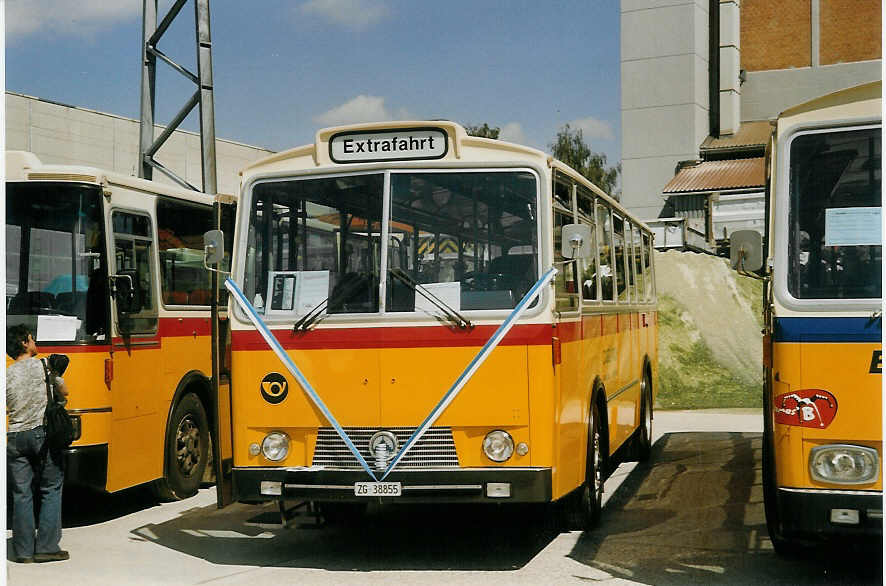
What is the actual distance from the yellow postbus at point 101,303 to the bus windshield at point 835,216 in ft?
18.5

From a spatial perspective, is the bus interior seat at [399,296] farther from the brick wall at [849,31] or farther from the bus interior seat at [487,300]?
the brick wall at [849,31]

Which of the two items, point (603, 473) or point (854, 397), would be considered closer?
point (854, 397)

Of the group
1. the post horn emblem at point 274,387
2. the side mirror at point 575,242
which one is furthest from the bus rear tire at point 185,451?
the side mirror at point 575,242

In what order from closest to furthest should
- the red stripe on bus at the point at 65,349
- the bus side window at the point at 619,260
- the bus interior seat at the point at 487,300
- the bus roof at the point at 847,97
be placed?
1. the bus roof at the point at 847,97
2. the bus interior seat at the point at 487,300
3. the red stripe on bus at the point at 65,349
4. the bus side window at the point at 619,260

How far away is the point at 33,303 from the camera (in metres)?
9.76

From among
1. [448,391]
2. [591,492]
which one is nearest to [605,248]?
[591,492]

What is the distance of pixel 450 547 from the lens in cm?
906

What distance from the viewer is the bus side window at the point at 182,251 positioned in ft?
36.7

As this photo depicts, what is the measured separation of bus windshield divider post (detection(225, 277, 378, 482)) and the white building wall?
34.1 m

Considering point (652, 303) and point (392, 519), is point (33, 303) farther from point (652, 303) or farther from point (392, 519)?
point (652, 303)

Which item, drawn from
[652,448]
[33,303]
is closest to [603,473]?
[33,303]

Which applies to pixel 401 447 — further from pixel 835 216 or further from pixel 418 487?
pixel 835 216

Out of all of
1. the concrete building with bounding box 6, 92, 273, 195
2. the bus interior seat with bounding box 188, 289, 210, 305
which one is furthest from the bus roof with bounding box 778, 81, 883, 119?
the concrete building with bounding box 6, 92, 273, 195

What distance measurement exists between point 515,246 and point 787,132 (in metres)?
2.01
